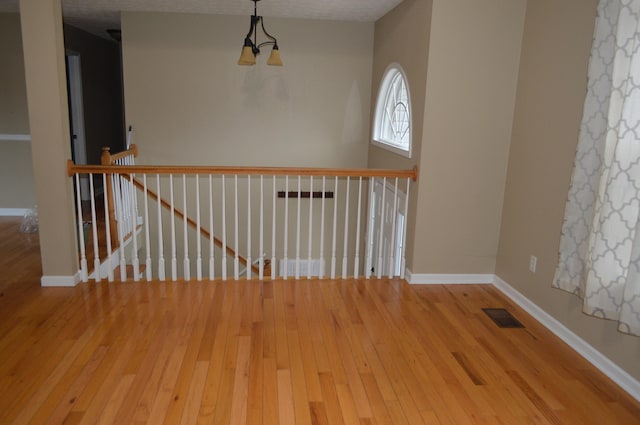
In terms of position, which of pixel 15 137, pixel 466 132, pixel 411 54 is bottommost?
pixel 15 137

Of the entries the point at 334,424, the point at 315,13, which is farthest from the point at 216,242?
the point at 334,424

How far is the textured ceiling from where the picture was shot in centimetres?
474

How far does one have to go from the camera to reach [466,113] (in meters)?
3.74

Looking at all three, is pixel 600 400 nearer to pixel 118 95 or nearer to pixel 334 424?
pixel 334 424

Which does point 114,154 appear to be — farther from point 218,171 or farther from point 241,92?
point 218,171

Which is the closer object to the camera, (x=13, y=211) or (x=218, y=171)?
(x=218, y=171)

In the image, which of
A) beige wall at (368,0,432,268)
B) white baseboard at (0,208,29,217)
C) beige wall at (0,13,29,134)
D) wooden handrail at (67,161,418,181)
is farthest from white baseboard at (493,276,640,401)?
beige wall at (0,13,29,134)

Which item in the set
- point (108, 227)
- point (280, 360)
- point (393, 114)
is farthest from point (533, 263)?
point (108, 227)

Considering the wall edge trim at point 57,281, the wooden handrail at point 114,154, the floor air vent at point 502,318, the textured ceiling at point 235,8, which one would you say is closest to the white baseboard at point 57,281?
the wall edge trim at point 57,281

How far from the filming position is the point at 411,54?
13.6 ft

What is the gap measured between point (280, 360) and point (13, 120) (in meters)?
5.09

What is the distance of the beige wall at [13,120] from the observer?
5.57m

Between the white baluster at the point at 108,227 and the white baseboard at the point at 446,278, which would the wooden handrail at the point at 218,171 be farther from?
the white baseboard at the point at 446,278

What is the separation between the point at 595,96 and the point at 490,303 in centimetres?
173
